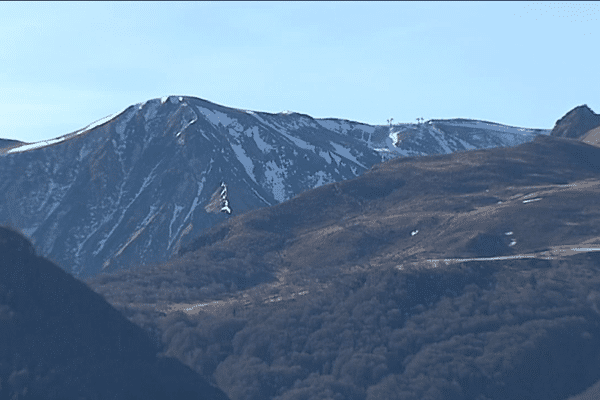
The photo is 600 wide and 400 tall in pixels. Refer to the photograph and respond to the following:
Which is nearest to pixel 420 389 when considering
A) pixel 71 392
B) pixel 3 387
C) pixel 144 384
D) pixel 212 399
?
pixel 212 399

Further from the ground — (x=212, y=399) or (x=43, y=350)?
(x=43, y=350)

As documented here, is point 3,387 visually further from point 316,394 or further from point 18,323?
point 316,394

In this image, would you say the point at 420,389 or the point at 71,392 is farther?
the point at 420,389

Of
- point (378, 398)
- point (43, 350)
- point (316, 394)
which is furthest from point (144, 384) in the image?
point (378, 398)

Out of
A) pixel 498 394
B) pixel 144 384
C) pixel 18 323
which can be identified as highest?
pixel 18 323

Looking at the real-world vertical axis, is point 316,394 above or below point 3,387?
below

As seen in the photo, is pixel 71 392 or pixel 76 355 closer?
pixel 71 392

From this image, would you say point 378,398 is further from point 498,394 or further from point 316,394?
point 498,394

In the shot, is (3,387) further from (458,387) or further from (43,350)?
(458,387)
